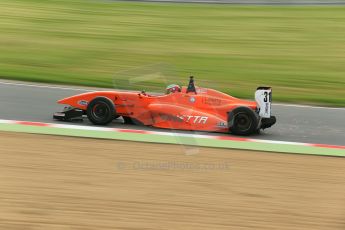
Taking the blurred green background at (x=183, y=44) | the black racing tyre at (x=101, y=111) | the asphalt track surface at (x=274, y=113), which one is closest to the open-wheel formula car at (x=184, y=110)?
the black racing tyre at (x=101, y=111)

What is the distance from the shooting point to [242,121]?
8.50 metres

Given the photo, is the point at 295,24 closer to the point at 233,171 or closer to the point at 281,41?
the point at 281,41

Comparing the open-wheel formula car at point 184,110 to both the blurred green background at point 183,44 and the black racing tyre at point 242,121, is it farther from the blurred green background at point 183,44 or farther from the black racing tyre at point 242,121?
the blurred green background at point 183,44

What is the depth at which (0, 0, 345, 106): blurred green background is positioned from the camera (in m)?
13.2

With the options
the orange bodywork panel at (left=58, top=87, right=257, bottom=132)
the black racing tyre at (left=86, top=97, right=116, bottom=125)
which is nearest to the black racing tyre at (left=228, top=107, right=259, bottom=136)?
the orange bodywork panel at (left=58, top=87, right=257, bottom=132)

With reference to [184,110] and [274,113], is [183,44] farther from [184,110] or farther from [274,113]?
[184,110]

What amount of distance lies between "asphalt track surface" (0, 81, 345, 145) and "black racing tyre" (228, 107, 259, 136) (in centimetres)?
24

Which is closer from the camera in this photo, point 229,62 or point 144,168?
point 144,168

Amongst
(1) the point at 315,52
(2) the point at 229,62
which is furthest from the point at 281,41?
(2) the point at 229,62

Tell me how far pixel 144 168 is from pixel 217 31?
13.2 m

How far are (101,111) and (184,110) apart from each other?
1.28 m

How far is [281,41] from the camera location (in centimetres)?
1820

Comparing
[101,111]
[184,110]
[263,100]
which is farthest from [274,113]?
[101,111]

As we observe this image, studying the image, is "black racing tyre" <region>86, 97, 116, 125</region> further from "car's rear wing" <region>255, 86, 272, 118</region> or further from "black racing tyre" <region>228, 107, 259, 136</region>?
"car's rear wing" <region>255, 86, 272, 118</region>
